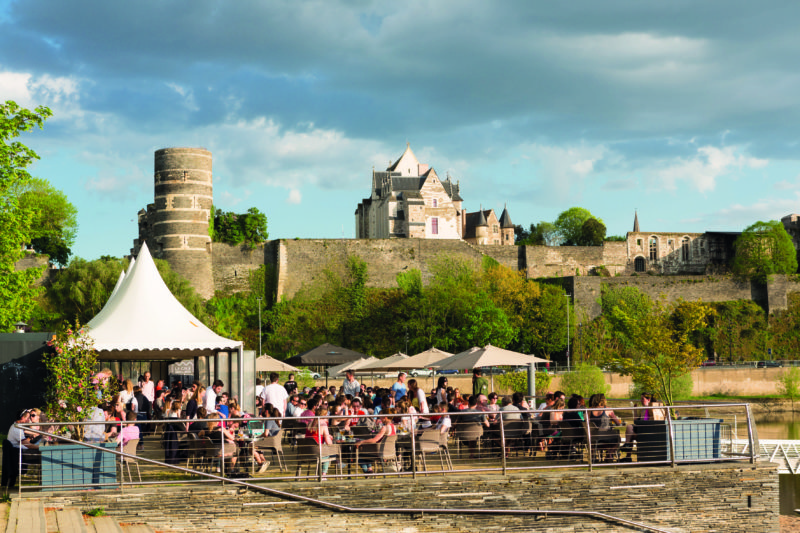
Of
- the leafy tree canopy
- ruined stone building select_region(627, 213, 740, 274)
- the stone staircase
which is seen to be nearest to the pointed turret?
ruined stone building select_region(627, 213, 740, 274)

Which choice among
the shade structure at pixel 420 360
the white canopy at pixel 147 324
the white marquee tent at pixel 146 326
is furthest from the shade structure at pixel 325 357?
the white canopy at pixel 147 324

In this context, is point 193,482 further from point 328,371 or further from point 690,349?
point 690,349

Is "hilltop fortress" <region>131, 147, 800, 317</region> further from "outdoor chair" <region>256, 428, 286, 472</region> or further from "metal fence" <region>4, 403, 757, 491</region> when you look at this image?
"outdoor chair" <region>256, 428, 286, 472</region>

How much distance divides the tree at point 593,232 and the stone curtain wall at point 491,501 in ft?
228

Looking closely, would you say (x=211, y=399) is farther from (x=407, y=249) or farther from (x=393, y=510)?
(x=407, y=249)

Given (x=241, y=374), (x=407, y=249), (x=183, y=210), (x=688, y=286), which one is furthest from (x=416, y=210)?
(x=241, y=374)

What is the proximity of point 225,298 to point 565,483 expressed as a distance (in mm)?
42523

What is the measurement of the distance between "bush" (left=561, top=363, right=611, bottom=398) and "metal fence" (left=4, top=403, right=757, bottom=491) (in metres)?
30.0

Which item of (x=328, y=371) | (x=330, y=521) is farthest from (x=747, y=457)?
(x=328, y=371)

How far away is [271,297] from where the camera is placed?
5312cm

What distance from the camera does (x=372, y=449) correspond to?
11445mm

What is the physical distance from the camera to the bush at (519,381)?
38.3 m

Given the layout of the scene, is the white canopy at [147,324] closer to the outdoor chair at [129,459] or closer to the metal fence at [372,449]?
the metal fence at [372,449]

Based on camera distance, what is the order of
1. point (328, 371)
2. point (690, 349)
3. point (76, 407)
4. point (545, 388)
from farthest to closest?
point (545, 388), point (690, 349), point (328, 371), point (76, 407)
